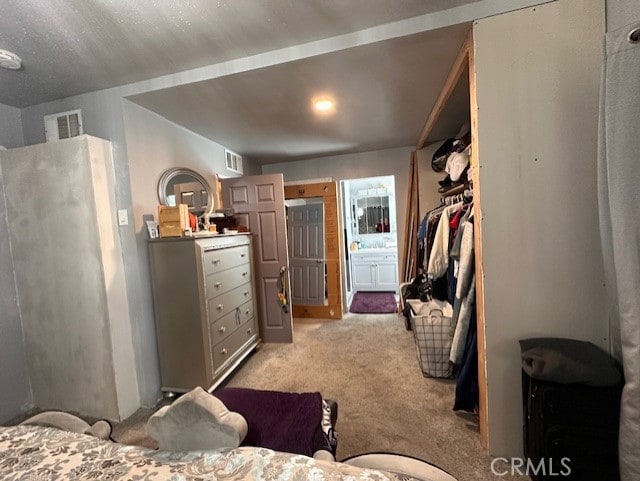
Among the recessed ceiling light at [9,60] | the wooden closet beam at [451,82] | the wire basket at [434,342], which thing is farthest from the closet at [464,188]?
the recessed ceiling light at [9,60]

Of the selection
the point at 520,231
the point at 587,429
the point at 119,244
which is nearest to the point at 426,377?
the point at 587,429

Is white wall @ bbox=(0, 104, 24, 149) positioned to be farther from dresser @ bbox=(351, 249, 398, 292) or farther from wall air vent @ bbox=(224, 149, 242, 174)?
dresser @ bbox=(351, 249, 398, 292)

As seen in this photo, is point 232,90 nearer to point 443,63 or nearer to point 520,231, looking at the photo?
point 443,63

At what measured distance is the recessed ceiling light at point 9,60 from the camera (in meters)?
1.46

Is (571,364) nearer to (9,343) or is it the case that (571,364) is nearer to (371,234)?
(9,343)

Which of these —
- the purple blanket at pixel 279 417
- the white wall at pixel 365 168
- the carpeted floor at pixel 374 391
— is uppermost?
the white wall at pixel 365 168

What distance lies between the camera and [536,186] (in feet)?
4.37

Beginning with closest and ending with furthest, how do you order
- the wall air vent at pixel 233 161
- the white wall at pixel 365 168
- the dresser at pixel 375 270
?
the wall air vent at pixel 233 161
the white wall at pixel 365 168
the dresser at pixel 375 270

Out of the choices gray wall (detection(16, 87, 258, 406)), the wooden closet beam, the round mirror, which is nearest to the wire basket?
the wooden closet beam

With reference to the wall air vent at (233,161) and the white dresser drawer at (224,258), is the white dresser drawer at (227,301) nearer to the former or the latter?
the white dresser drawer at (224,258)

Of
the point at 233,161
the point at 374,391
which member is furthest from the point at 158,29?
the point at 374,391

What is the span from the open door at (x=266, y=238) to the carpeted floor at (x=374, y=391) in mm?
276

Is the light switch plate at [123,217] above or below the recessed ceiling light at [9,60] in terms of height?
below

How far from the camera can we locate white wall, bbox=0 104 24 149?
6.57 ft
